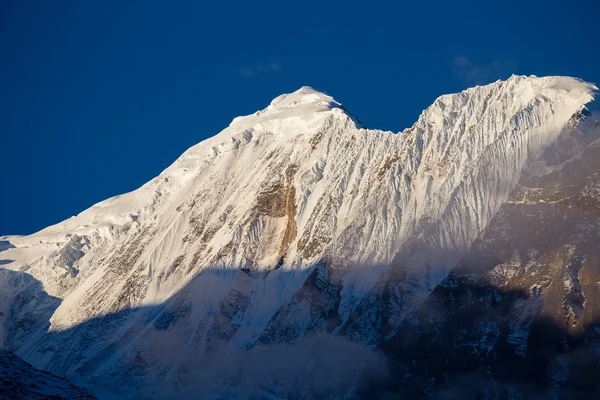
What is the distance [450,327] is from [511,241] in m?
15.0

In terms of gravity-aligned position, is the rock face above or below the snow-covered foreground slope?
below

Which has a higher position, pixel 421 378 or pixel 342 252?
→ pixel 342 252

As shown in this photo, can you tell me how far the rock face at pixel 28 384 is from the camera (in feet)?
297

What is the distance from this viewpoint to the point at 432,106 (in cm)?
19750

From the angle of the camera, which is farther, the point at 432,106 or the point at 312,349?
the point at 432,106

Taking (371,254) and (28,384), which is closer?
(28,384)

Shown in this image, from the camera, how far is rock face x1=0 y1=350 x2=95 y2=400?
9062cm

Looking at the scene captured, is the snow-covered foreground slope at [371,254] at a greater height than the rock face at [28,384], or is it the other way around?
the snow-covered foreground slope at [371,254]

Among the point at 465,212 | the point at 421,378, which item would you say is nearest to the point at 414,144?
the point at 465,212

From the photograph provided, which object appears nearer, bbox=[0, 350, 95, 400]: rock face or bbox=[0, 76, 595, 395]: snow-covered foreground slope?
bbox=[0, 350, 95, 400]: rock face

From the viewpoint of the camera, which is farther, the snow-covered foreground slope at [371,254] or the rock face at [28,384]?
the snow-covered foreground slope at [371,254]

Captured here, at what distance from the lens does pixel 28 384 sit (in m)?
94.9

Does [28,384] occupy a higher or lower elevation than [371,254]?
lower

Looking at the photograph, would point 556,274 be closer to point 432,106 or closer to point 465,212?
point 465,212
